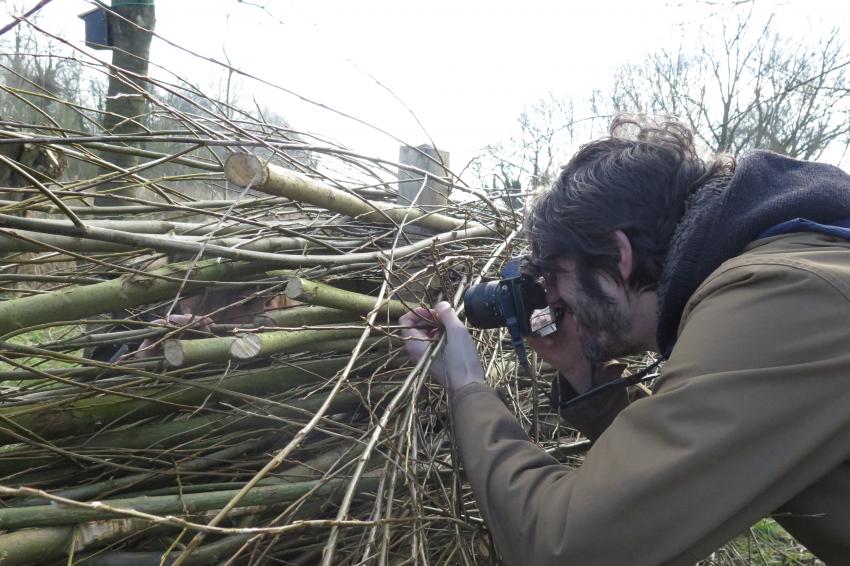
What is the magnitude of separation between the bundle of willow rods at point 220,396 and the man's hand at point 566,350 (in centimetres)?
27

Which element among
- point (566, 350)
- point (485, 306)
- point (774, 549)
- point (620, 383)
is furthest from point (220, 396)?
point (774, 549)

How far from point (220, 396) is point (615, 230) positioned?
3.53 feet

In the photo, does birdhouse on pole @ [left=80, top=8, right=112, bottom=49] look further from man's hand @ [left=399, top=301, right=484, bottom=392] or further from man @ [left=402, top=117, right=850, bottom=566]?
man @ [left=402, top=117, right=850, bottom=566]

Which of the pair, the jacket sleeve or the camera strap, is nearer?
the jacket sleeve

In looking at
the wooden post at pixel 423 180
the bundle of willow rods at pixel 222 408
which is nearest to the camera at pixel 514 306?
the bundle of willow rods at pixel 222 408

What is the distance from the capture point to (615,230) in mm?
1401

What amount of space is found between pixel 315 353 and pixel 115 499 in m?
0.68

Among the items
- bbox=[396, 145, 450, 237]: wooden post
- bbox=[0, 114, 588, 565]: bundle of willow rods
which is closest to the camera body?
bbox=[0, 114, 588, 565]: bundle of willow rods

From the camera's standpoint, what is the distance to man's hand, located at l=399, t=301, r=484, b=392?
1517 millimetres

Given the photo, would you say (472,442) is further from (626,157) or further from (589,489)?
(626,157)

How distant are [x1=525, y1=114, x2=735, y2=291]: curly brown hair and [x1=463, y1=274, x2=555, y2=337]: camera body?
9 cm

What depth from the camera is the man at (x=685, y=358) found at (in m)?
0.99

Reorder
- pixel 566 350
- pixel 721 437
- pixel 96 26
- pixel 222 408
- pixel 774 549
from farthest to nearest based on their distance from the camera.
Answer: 1. pixel 774 549
2. pixel 96 26
3. pixel 222 408
4. pixel 566 350
5. pixel 721 437

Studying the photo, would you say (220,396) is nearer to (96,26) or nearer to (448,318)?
(448,318)
